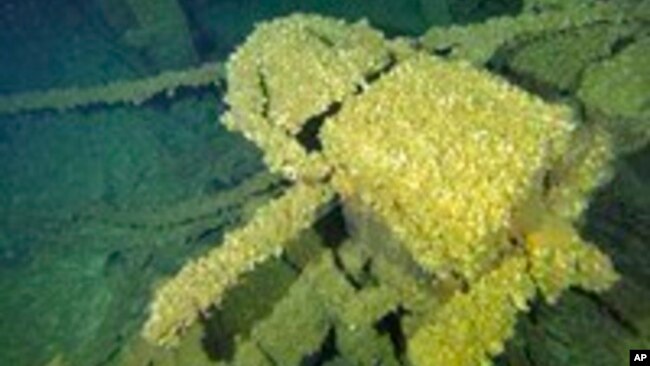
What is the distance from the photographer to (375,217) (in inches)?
126

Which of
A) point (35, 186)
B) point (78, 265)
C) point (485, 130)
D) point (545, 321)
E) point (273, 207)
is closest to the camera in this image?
Result: point (485, 130)

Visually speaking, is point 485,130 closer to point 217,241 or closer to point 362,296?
point 362,296

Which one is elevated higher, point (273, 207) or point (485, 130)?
point (273, 207)

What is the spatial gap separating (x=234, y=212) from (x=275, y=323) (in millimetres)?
1829

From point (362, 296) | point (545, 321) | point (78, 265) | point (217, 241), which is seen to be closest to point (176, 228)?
point (217, 241)

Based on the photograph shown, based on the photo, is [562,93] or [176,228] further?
[176,228]

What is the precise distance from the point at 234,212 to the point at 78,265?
1.52 m

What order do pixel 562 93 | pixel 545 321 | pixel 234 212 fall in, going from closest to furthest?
pixel 545 321
pixel 562 93
pixel 234 212

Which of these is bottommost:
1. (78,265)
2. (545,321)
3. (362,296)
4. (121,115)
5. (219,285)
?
(545,321)

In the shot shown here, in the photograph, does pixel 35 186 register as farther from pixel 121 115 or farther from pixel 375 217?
pixel 375 217

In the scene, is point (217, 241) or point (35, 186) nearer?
point (217, 241)

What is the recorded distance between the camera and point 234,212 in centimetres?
525

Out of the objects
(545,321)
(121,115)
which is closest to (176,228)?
(121,115)

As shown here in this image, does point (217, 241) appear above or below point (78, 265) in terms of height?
below
